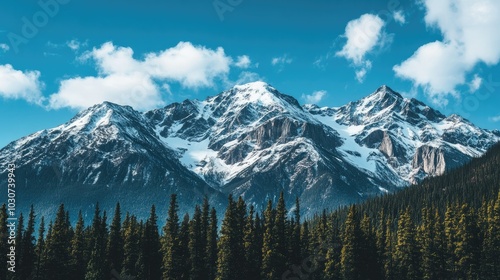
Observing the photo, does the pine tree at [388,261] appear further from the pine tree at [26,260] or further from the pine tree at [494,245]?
the pine tree at [26,260]

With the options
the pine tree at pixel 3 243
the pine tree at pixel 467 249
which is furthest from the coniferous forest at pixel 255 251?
the pine tree at pixel 3 243

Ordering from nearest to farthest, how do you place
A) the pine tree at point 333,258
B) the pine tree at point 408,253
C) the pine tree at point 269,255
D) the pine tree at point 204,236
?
the pine tree at point 269,255 → the pine tree at point 204,236 → the pine tree at point 408,253 → the pine tree at point 333,258

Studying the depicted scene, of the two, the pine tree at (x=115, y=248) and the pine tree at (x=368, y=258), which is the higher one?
the pine tree at (x=115, y=248)

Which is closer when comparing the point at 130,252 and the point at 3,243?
the point at 3,243

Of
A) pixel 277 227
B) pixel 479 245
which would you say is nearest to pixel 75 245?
pixel 277 227

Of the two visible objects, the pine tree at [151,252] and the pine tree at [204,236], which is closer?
the pine tree at [204,236]

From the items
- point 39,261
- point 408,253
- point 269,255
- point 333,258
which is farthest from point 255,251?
point 39,261

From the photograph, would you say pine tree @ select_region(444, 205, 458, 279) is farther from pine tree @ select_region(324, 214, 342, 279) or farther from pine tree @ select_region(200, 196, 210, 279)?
pine tree @ select_region(200, 196, 210, 279)

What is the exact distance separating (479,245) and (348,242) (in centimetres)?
2641

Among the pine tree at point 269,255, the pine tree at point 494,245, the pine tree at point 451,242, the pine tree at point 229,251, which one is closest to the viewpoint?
the pine tree at point 269,255

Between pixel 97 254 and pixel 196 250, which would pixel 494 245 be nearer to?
pixel 196 250

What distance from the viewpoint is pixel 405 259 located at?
96.8 meters

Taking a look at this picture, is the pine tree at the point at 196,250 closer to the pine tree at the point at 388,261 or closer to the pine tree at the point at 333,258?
the pine tree at the point at 333,258

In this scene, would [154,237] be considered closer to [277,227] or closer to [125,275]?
[125,275]
